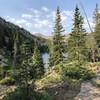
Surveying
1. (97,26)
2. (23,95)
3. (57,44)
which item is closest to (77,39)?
(57,44)

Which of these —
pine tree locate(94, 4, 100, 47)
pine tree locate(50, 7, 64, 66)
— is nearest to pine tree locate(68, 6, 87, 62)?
pine tree locate(50, 7, 64, 66)

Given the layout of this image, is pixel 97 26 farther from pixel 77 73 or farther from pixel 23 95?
pixel 23 95

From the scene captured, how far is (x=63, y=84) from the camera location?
15.5m

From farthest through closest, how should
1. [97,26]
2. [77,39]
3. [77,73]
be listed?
1. [97,26]
2. [77,39]
3. [77,73]

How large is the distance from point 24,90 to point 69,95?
11.6 ft

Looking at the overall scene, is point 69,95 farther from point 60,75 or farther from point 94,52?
point 94,52

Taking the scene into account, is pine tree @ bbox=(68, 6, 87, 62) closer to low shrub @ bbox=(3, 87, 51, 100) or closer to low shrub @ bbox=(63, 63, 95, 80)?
low shrub @ bbox=(63, 63, 95, 80)

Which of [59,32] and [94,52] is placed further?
[94,52]

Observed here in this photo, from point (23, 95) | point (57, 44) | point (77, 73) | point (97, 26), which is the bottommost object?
point (23, 95)

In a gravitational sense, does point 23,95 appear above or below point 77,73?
below

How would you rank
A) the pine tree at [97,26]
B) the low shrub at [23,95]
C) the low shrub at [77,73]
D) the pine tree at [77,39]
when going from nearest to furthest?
the low shrub at [23,95] → the low shrub at [77,73] → the pine tree at [77,39] → the pine tree at [97,26]

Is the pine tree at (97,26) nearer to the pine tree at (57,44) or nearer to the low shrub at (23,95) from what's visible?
the pine tree at (57,44)

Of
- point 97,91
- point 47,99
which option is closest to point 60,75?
point 97,91

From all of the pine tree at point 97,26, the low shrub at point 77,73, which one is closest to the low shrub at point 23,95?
the low shrub at point 77,73
